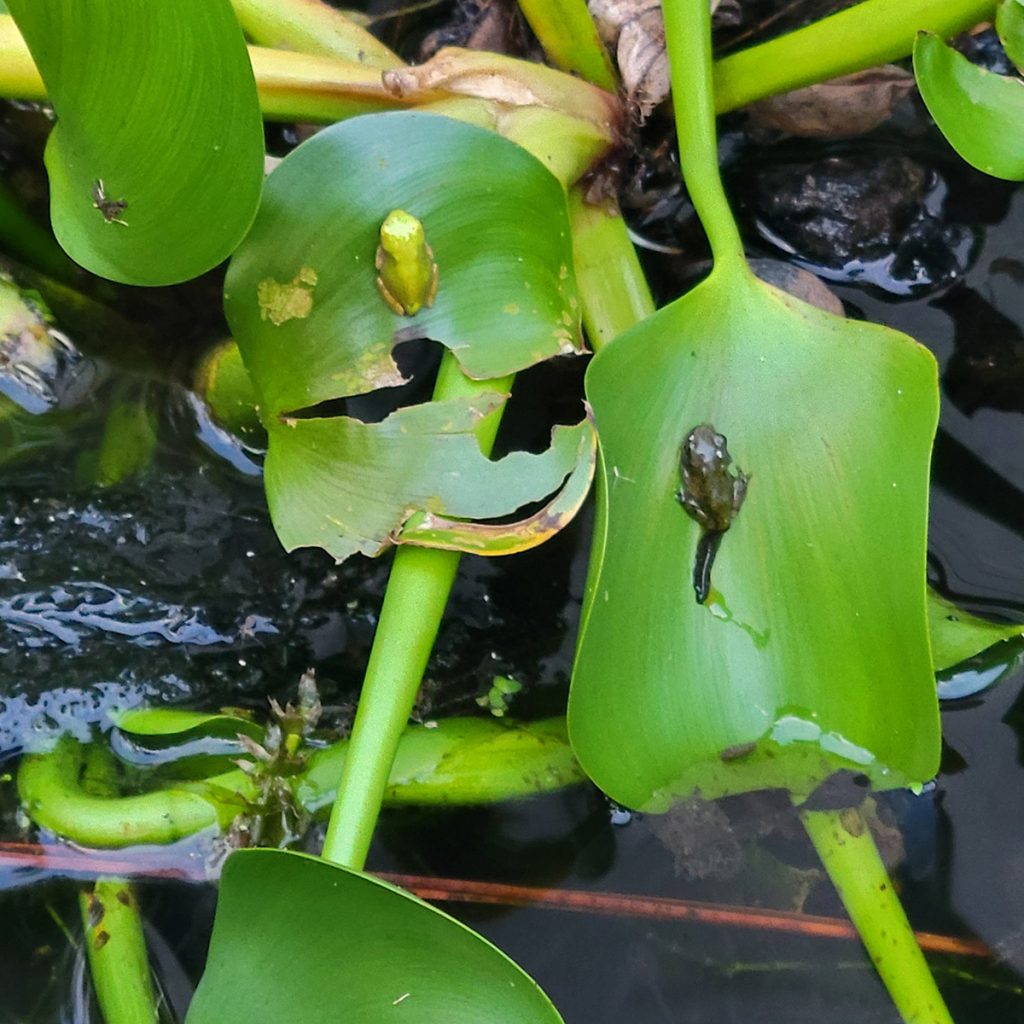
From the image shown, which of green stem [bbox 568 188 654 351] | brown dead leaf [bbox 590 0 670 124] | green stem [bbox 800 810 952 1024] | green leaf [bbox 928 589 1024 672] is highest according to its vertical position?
brown dead leaf [bbox 590 0 670 124]

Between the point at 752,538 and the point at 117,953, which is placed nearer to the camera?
the point at 752,538

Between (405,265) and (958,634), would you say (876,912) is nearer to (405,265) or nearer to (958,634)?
(958,634)

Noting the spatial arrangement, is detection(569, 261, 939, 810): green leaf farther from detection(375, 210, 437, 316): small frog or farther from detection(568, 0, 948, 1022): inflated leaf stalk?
detection(375, 210, 437, 316): small frog

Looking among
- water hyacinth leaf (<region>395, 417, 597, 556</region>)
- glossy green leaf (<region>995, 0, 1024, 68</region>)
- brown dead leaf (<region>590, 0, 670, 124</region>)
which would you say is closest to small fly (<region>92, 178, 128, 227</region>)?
water hyacinth leaf (<region>395, 417, 597, 556</region>)

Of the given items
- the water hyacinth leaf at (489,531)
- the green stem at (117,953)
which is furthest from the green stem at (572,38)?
the green stem at (117,953)

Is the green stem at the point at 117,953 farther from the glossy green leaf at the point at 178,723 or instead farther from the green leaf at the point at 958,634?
the green leaf at the point at 958,634

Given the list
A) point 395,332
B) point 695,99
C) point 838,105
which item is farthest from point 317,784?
point 838,105
